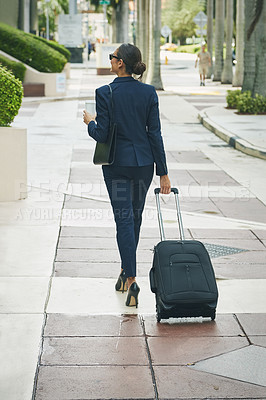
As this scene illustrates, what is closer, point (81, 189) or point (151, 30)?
point (81, 189)

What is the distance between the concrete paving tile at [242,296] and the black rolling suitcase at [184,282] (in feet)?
1.56

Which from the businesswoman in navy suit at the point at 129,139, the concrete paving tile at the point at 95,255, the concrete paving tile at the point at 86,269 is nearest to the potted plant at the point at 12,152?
the concrete paving tile at the point at 95,255

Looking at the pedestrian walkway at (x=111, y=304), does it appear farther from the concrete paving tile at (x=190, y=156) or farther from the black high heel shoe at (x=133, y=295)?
the concrete paving tile at (x=190, y=156)

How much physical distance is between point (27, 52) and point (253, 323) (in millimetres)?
25733

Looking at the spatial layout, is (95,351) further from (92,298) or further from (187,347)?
(92,298)

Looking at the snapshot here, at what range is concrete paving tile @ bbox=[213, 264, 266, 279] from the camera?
686 centimetres

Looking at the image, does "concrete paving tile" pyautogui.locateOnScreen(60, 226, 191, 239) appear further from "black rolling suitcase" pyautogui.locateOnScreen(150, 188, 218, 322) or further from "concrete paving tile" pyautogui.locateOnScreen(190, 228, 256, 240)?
"black rolling suitcase" pyautogui.locateOnScreen(150, 188, 218, 322)

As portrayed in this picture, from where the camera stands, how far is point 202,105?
88.1ft

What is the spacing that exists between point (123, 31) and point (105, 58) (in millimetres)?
4384

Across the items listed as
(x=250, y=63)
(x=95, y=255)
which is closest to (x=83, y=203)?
(x=95, y=255)

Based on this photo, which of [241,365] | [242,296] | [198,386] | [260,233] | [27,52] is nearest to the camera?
[198,386]

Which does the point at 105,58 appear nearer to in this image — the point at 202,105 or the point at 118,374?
the point at 202,105

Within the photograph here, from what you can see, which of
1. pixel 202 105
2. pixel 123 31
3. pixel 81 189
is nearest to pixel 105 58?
pixel 123 31

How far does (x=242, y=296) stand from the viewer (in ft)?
20.7
